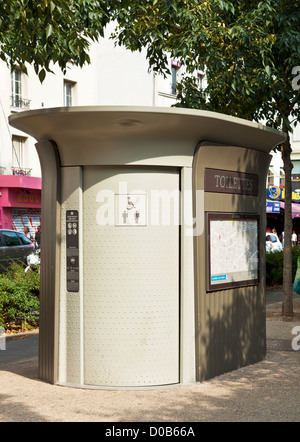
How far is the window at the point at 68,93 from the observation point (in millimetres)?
32344

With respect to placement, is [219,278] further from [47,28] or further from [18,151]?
[18,151]

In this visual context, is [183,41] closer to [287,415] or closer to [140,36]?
[140,36]

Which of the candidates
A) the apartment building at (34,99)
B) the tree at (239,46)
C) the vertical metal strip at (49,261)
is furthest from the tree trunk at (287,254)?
the apartment building at (34,99)

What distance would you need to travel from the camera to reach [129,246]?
6559 millimetres

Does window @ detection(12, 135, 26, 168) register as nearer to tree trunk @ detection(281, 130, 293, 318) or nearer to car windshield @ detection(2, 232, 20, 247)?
car windshield @ detection(2, 232, 20, 247)

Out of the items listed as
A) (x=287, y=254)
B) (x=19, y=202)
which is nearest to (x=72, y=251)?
(x=287, y=254)

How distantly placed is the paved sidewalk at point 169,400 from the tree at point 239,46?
4.91 meters

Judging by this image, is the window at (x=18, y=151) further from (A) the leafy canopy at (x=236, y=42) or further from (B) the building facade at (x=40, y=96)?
(A) the leafy canopy at (x=236, y=42)

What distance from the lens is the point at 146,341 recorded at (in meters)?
6.54

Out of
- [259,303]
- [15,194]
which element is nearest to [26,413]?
[259,303]

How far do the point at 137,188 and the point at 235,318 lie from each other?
184 centimetres

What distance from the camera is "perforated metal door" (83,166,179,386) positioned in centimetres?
652

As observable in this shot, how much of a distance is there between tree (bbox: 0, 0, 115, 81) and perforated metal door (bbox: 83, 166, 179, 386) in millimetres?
1958

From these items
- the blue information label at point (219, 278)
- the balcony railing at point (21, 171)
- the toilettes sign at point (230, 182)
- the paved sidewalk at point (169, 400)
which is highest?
the balcony railing at point (21, 171)
